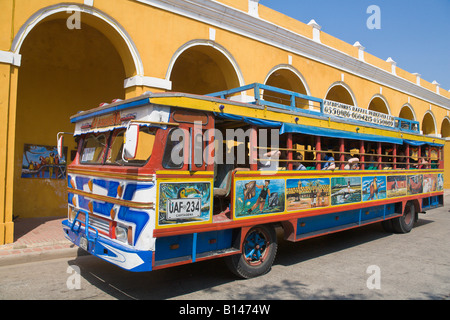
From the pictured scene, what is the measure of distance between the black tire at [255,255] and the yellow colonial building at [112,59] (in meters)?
4.72

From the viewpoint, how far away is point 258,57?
11.8m

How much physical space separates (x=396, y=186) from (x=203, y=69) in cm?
749

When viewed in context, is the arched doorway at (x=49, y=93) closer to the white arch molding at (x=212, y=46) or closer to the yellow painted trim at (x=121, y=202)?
the white arch molding at (x=212, y=46)

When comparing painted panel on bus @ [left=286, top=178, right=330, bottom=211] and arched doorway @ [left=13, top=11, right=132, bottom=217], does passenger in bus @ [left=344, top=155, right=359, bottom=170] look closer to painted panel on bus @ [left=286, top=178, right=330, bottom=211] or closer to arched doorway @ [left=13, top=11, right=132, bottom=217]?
painted panel on bus @ [left=286, top=178, right=330, bottom=211]

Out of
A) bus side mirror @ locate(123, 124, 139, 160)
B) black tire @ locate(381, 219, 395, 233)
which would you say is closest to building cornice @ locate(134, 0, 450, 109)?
bus side mirror @ locate(123, 124, 139, 160)

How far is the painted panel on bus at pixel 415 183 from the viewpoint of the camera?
9.55 m

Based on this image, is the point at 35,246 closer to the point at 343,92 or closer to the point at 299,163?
the point at 299,163

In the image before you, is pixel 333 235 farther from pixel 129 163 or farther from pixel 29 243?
pixel 29 243

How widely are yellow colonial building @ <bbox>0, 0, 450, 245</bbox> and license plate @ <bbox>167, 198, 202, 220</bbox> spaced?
445cm

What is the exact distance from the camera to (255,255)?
5582 millimetres

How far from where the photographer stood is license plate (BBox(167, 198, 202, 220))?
435cm

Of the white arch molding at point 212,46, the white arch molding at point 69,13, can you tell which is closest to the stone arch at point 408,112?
the white arch molding at point 212,46

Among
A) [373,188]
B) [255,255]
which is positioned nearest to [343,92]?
[373,188]
